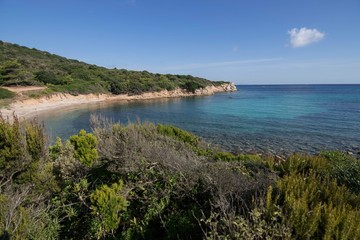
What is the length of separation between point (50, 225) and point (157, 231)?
215cm

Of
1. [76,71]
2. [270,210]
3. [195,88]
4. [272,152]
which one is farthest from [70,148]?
[195,88]

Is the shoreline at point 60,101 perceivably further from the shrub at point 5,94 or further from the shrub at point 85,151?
the shrub at point 85,151

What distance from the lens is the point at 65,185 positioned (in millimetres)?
6285

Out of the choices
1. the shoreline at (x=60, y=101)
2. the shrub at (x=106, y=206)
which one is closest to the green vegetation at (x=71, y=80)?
the shoreline at (x=60, y=101)

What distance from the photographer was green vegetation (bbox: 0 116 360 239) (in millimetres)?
3271

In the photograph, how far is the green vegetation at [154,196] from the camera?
129 inches

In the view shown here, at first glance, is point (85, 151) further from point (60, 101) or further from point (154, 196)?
point (60, 101)

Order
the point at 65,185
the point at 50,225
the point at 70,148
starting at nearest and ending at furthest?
the point at 50,225 < the point at 65,185 < the point at 70,148

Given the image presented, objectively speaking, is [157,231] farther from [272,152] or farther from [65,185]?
[272,152]

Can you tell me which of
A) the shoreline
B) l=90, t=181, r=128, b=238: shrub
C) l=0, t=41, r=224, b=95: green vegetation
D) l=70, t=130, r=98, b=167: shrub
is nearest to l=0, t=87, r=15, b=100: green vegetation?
the shoreline

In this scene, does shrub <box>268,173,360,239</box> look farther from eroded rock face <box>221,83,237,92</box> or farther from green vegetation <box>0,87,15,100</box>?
eroded rock face <box>221,83,237,92</box>

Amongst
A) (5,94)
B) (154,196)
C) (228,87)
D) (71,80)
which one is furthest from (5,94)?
(228,87)

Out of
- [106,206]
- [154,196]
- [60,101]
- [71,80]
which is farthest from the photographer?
[71,80]

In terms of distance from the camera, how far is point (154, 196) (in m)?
5.32
